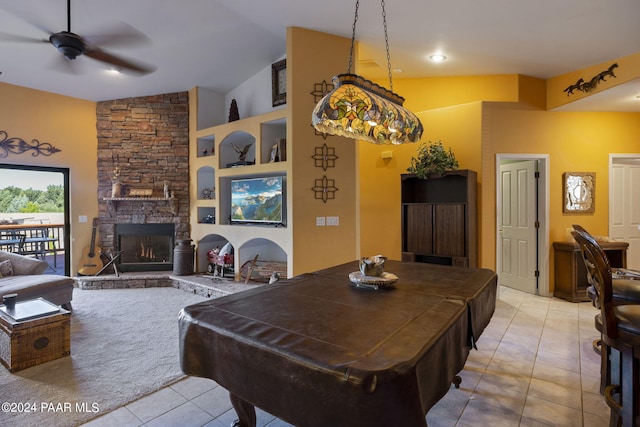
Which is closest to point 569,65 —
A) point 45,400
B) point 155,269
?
point 45,400

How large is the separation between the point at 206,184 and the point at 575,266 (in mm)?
5925

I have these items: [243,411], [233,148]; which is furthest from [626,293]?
[233,148]

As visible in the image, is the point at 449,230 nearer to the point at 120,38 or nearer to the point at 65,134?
the point at 120,38

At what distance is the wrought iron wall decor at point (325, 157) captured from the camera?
4340 millimetres

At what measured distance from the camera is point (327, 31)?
4.25 m

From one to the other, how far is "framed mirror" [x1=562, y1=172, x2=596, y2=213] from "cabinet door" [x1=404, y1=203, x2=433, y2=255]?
2.10 metres

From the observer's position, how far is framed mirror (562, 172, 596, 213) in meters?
4.91

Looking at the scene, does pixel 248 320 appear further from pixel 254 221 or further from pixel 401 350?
pixel 254 221

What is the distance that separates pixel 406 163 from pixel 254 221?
2508 millimetres

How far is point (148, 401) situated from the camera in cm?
232

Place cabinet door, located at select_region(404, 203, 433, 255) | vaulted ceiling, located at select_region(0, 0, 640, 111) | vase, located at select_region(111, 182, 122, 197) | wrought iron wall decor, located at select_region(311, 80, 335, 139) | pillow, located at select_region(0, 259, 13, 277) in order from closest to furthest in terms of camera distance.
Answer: vaulted ceiling, located at select_region(0, 0, 640, 111) → pillow, located at select_region(0, 259, 13, 277) → wrought iron wall decor, located at select_region(311, 80, 335, 139) → cabinet door, located at select_region(404, 203, 433, 255) → vase, located at select_region(111, 182, 122, 197)

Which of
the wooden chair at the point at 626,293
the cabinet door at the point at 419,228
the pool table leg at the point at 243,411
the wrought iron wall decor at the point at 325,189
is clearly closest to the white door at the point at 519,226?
the cabinet door at the point at 419,228

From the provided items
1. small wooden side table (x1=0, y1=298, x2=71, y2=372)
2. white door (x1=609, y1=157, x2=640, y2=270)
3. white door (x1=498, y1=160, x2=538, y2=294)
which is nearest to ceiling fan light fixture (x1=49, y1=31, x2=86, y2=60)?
small wooden side table (x1=0, y1=298, x2=71, y2=372)

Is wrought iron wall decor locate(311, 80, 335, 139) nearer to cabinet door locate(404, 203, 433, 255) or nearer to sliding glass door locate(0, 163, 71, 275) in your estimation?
Result: cabinet door locate(404, 203, 433, 255)
